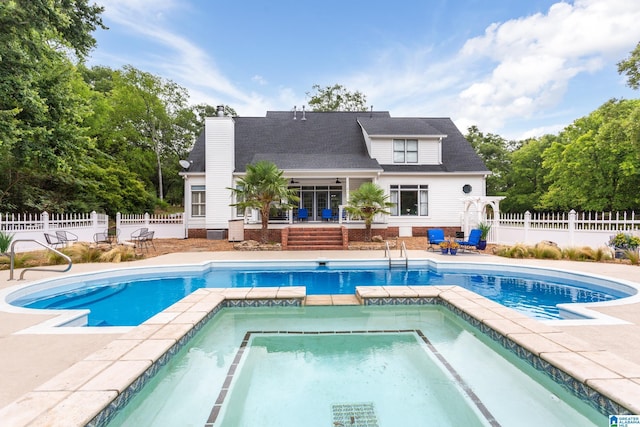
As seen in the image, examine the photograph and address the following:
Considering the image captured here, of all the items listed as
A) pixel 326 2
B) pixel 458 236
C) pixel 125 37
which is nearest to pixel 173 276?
pixel 458 236

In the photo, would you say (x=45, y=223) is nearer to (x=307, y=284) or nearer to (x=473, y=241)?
→ (x=307, y=284)

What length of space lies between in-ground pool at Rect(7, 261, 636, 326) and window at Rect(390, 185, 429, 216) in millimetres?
8650

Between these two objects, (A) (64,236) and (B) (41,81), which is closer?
Result: (B) (41,81)

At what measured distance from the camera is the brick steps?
14859mm

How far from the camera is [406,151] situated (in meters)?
20.2

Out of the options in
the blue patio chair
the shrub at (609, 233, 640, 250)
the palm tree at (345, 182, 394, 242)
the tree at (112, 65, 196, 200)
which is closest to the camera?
the shrub at (609, 233, 640, 250)

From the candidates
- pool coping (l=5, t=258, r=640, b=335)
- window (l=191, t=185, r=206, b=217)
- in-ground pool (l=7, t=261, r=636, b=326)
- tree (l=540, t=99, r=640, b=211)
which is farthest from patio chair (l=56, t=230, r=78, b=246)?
tree (l=540, t=99, r=640, b=211)

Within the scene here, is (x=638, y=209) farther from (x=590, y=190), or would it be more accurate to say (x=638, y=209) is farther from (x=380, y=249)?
(x=380, y=249)

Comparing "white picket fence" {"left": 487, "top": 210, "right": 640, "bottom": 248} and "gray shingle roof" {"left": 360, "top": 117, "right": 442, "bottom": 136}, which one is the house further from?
"white picket fence" {"left": 487, "top": 210, "right": 640, "bottom": 248}

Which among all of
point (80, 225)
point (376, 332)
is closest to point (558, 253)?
point (376, 332)

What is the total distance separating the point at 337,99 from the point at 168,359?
3537 centimetres

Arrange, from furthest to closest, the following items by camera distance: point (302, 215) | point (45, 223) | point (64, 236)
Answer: point (302, 215)
point (45, 223)
point (64, 236)

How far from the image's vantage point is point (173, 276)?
388 inches

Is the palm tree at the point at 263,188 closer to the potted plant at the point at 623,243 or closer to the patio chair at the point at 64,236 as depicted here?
the patio chair at the point at 64,236
